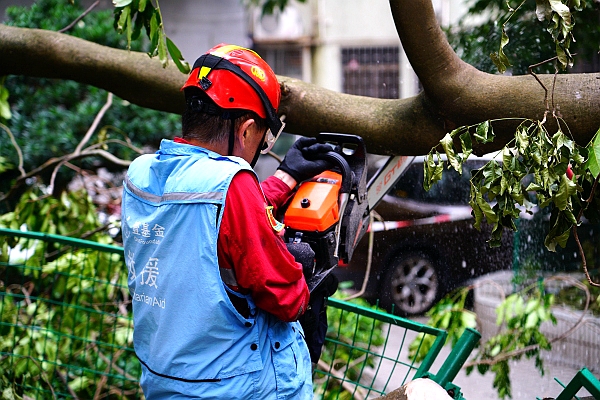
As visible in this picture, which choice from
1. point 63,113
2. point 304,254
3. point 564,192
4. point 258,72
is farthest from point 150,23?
point 63,113

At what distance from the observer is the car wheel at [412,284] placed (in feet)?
20.2

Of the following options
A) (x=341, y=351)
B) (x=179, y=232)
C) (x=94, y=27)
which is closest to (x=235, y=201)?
(x=179, y=232)

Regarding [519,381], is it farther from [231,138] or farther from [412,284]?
[231,138]

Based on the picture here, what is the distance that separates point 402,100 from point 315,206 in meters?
0.66

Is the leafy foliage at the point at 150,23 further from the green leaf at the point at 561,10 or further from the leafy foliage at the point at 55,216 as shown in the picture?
the leafy foliage at the point at 55,216

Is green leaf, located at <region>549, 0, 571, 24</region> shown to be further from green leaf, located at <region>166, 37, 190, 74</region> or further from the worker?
green leaf, located at <region>166, 37, 190, 74</region>

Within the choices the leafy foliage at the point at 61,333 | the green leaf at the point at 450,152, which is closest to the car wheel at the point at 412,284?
the leafy foliage at the point at 61,333

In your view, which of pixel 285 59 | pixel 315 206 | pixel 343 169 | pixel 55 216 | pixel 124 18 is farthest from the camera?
pixel 285 59

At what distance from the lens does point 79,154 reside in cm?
400

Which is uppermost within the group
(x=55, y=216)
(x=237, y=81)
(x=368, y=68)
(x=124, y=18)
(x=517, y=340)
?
(x=368, y=68)

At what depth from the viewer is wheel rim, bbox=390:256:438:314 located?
20.4ft

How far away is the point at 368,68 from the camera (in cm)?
1324

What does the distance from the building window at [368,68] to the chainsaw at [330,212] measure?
36.0 feet

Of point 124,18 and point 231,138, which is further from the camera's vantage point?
point 124,18
